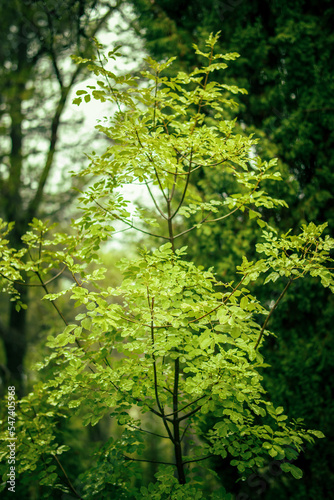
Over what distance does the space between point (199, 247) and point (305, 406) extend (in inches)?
77.2

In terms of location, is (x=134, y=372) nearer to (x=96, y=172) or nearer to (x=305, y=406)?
(x=96, y=172)

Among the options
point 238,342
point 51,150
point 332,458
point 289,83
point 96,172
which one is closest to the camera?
point 238,342

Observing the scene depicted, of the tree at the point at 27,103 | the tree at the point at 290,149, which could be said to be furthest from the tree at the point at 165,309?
the tree at the point at 27,103

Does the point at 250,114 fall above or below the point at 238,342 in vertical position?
above

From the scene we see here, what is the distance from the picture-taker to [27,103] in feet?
20.8

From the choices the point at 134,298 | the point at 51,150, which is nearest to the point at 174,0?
the point at 51,150

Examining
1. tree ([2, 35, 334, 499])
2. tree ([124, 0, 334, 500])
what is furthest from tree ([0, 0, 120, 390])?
tree ([2, 35, 334, 499])

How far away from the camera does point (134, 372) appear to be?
1889 millimetres

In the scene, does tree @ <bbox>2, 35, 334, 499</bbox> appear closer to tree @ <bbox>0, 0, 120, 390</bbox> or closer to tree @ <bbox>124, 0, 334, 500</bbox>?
tree @ <bbox>124, 0, 334, 500</bbox>

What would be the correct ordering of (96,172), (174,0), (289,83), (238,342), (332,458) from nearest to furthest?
(238,342) < (96,172) < (332,458) < (289,83) < (174,0)

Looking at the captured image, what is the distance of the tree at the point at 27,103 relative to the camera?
17.8 feet

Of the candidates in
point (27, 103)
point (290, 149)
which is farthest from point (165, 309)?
point (27, 103)

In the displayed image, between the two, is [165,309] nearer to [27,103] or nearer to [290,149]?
[290,149]

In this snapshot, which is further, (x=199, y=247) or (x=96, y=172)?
(x=199, y=247)
